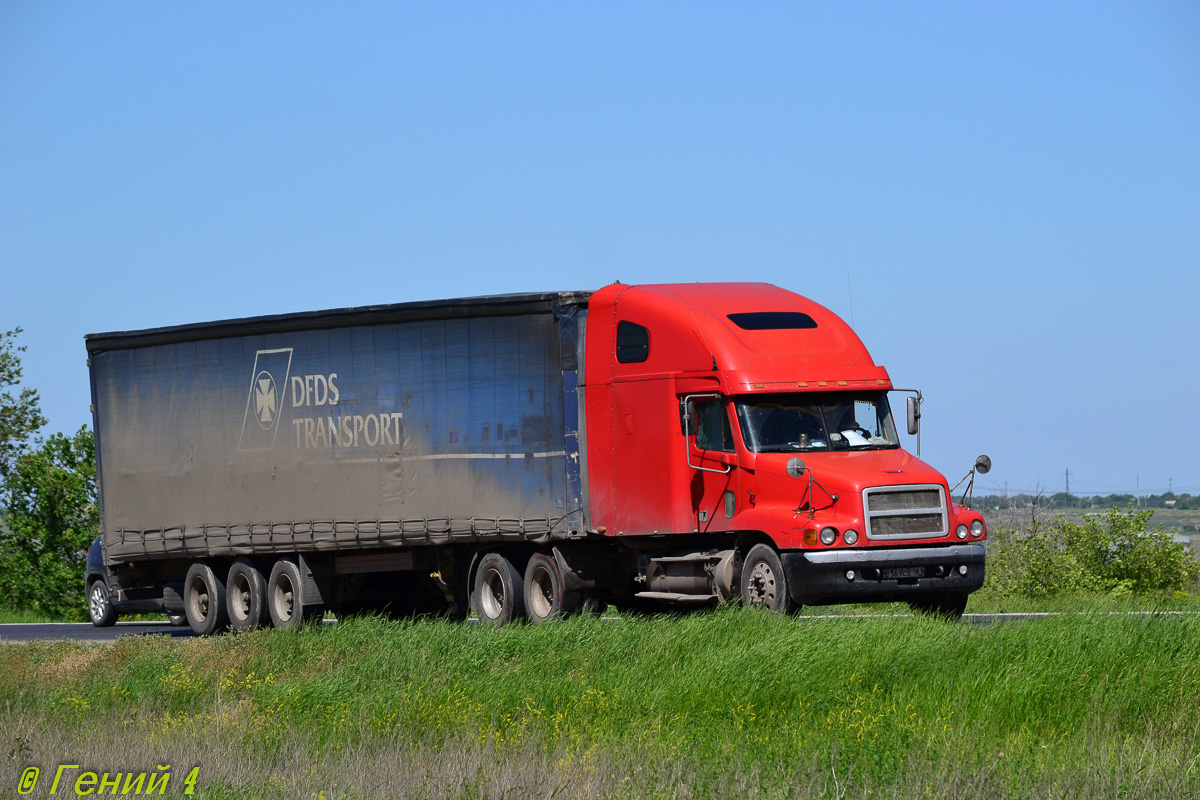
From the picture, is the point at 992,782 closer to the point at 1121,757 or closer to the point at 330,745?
the point at 1121,757

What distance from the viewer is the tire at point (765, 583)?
650 inches

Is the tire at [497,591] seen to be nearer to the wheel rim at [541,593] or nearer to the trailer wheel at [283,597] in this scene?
the wheel rim at [541,593]

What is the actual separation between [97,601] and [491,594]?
9.71 meters

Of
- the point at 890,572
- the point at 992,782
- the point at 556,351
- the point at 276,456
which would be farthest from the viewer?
the point at 276,456

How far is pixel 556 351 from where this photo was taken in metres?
18.8

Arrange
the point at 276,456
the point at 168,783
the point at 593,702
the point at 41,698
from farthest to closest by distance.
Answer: the point at 276,456 → the point at 41,698 → the point at 593,702 → the point at 168,783

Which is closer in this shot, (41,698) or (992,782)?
(992,782)

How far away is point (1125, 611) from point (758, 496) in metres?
4.11

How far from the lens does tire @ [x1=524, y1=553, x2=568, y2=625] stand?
1873cm

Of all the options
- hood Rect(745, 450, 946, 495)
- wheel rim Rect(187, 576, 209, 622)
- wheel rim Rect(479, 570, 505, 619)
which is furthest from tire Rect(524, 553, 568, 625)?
wheel rim Rect(187, 576, 209, 622)

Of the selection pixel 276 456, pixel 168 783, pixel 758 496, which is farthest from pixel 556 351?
pixel 168 783

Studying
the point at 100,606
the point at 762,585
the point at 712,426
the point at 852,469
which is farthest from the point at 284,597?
the point at 852,469

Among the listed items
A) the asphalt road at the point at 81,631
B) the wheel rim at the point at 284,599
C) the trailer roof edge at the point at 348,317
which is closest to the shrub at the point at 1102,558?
the trailer roof edge at the point at 348,317

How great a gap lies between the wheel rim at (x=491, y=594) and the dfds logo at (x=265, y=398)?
384 centimetres
